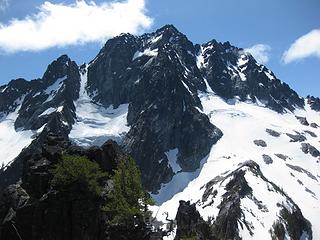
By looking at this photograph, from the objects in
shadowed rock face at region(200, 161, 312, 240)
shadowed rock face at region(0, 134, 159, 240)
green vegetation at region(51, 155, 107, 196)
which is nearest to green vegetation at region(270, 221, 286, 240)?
shadowed rock face at region(200, 161, 312, 240)

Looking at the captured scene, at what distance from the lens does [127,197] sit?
60.4 m

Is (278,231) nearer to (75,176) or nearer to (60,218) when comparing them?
(60,218)

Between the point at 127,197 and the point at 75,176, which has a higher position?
the point at 75,176

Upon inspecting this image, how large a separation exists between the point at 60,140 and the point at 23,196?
16.5 meters

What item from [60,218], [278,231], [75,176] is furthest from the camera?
[278,231]

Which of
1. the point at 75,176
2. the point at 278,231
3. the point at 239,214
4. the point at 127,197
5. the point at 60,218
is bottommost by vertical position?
the point at 60,218

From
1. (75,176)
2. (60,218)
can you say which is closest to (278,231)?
(60,218)

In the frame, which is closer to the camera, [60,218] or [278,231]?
[60,218]

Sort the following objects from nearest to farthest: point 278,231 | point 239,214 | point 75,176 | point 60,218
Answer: point 75,176 → point 60,218 → point 239,214 → point 278,231

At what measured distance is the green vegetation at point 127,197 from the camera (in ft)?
193

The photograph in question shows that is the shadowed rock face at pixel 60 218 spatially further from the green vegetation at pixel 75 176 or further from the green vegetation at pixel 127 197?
the green vegetation at pixel 127 197

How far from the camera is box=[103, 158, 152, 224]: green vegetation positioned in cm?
5869

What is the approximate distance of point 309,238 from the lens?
184 m

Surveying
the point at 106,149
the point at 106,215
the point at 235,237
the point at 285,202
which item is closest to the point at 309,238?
the point at 285,202
